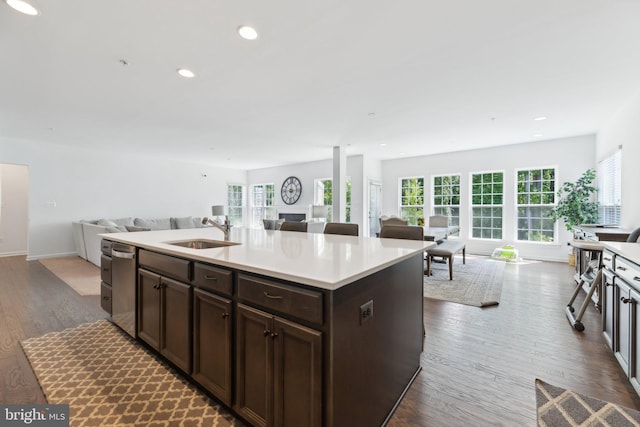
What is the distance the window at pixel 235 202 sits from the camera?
10.1 meters

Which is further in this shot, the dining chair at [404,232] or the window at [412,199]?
the window at [412,199]

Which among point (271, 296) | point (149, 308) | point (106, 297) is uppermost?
point (271, 296)

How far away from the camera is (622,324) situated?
191cm

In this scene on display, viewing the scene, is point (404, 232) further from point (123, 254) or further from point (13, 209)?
point (13, 209)

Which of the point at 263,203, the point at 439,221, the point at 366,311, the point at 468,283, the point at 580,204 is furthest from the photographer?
the point at 263,203

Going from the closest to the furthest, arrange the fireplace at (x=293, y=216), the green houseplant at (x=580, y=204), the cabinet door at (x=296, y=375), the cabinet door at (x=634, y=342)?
the cabinet door at (x=296, y=375) < the cabinet door at (x=634, y=342) < the green houseplant at (x=580, y=204) < the fireplace at (x=293, y=216)

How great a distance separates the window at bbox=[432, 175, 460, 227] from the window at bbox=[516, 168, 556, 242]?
1.27m

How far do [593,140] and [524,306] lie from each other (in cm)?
447

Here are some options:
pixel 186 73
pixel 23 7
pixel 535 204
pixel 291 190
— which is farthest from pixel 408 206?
pixel 23 7

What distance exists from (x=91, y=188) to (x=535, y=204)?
10278mm

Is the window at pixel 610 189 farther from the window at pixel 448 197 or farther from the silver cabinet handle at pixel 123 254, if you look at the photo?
the silver cabinet handle at pixel 123 254

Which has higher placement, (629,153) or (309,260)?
(629,153)

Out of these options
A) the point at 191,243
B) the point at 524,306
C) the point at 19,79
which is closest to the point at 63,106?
the point at 19,79
